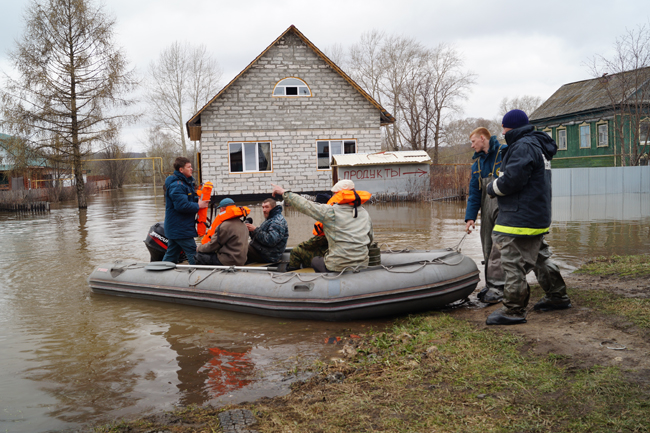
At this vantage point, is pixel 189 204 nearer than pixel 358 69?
Yes

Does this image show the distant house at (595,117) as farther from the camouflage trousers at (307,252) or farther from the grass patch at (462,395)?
the grass patch at (462,395)

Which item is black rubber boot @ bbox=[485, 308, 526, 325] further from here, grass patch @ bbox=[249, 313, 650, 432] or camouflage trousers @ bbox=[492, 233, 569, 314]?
grass patch @ bbox=[249, 313, 650, 432]

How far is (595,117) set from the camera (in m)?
27.9

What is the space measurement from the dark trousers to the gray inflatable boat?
339 mm

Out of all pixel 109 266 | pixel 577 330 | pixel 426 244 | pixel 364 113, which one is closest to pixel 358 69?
pixel 364 113

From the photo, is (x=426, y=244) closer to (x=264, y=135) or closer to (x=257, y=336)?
(x=257, y=336)

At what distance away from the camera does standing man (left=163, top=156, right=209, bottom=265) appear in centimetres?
664

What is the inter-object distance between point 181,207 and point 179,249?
830 millimetres

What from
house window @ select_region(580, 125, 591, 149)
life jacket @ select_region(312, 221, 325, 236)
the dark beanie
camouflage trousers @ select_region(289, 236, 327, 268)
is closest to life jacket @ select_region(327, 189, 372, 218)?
life jacket @ select_region(312, 221, 325, 236)

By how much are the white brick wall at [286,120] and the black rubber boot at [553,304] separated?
16.9 metres

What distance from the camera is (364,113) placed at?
21500 millimetres

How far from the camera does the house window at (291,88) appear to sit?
68.7ft

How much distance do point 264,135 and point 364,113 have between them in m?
4.31

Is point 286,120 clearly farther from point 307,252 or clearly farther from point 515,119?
point 515,119
